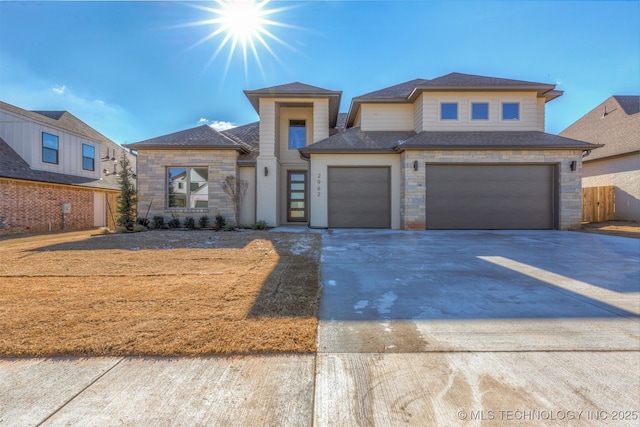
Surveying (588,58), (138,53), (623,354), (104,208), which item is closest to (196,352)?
(623,354)

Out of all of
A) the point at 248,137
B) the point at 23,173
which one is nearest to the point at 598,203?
the point at 248,137

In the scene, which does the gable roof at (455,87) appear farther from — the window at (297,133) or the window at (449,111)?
the window at (297,133)

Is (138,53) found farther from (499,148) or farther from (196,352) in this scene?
(499,148)

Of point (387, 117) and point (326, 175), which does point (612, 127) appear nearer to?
point (387, 117)

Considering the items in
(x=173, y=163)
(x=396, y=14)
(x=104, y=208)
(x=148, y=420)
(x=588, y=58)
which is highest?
(x=396, y=14)

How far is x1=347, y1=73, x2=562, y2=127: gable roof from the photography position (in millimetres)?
10969

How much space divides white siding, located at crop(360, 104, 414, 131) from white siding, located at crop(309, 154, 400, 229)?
2.05 metres

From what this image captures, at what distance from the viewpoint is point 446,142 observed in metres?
10.5

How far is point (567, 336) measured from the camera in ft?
7.96

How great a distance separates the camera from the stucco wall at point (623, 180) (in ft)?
41.4

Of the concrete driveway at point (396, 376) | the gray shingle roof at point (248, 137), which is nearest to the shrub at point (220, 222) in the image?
the gray shingle roof at point (248, 137)

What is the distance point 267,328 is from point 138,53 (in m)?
13.1

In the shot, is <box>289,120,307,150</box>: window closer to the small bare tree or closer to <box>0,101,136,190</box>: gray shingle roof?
the small bare tree

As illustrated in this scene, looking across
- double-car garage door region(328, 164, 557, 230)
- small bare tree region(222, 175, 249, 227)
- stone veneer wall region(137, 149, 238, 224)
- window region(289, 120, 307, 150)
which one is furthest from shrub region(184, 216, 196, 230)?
double-car garage door region(328, 164, 557, 230)
